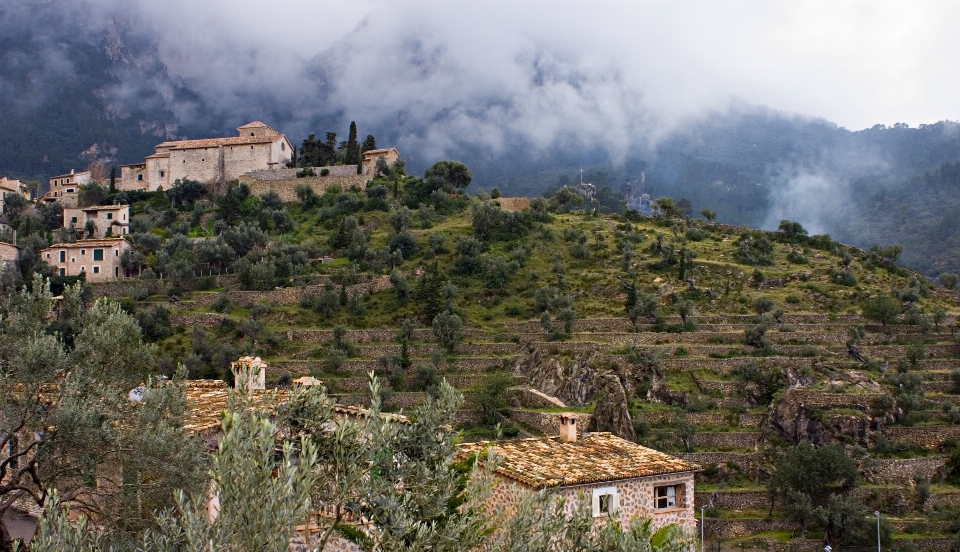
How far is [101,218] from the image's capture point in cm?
6100

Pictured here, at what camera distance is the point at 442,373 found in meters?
41.2

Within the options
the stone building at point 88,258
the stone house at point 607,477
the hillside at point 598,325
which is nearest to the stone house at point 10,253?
the stone building at point 88,258

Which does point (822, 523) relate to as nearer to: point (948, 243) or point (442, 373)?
point (442, 373)

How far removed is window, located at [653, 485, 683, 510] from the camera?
1770 cm

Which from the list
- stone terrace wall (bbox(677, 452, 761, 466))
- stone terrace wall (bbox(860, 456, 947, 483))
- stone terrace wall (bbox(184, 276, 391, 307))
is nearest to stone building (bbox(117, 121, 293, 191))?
stone terrace wall (bbox(184, 276, 391, 307))

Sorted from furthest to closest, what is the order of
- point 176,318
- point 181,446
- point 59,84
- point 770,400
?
point 59,84 < point 176,318 < point 770,400 < point 181,446

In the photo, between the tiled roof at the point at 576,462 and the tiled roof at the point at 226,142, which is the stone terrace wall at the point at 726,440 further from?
the tiled roof at the point at 226,142

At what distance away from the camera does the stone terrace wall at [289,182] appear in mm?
66938

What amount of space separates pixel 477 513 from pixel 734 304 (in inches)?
1724

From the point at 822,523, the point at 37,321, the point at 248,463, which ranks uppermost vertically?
the point at 37,321

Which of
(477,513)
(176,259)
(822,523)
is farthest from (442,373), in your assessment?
(477,513)

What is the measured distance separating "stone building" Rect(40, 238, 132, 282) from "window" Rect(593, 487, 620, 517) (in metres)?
45.5

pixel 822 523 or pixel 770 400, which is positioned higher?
pixel 770 400

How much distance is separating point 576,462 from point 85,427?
10015mm
